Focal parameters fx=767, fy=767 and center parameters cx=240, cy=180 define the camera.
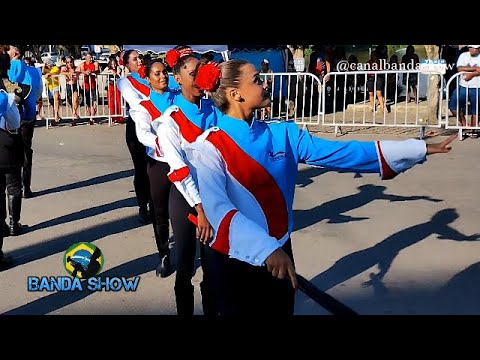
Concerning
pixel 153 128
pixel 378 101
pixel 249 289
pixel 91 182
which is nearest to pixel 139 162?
pixel 153 128

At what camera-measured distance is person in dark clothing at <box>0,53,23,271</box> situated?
534cm

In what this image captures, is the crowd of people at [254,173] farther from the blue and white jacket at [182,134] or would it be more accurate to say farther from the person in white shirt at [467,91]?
the person in white shirt at [467,91]

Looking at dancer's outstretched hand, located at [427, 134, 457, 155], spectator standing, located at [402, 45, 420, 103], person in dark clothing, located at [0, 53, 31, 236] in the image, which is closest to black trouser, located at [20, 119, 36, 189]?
person in dark clothing, located at [0, 53, 31, 236]

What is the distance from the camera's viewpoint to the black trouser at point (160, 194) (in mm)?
4887

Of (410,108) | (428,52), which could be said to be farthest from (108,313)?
(428,52)

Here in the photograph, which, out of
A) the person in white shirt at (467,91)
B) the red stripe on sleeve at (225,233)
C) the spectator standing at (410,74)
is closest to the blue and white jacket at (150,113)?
the red stripe on sleeve at (225,233)

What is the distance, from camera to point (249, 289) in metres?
3.11

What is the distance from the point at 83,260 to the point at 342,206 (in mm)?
2552

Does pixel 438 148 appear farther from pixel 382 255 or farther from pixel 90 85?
pixel 90 85

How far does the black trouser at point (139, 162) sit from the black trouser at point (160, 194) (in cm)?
103
